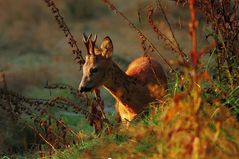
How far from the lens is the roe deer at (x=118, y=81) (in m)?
9.55

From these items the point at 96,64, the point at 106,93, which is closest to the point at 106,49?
the point at 96,64

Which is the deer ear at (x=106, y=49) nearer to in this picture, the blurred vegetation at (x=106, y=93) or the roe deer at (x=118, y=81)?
the roe deer at (x=118, y=81)

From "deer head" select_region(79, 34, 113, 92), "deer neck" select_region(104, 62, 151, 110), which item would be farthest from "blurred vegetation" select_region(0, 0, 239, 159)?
"deer neck" select_region(104, 62, 151, 110)

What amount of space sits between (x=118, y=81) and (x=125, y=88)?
15 cm

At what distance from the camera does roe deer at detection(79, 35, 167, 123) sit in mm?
9555

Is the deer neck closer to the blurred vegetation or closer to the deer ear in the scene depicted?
the deer ear

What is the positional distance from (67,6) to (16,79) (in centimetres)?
593

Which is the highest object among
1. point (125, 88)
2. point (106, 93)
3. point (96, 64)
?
point (106, 93)

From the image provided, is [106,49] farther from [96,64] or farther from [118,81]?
[118,81]

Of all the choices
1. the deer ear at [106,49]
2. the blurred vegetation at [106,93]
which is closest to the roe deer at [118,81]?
the deer ear at [106,49]

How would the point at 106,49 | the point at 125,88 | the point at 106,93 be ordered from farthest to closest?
the point at 106,93
the point at 106,49
the point at 125,88

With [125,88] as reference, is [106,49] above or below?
above

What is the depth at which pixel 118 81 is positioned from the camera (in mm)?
9859

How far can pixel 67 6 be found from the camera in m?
21.9
